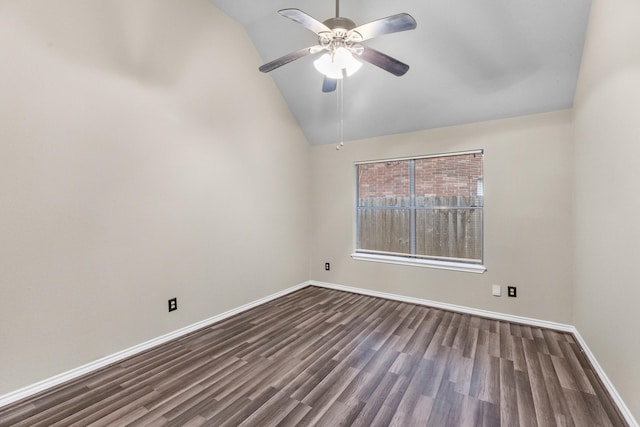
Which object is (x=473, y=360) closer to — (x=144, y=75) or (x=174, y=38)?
(x=144, y=75)

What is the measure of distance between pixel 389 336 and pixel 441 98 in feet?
8.74

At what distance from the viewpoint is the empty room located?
180 cm

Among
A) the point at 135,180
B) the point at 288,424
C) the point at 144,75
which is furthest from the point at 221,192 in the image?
the point at 288,424

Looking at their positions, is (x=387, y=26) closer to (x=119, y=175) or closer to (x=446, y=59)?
(x=446, y=59)

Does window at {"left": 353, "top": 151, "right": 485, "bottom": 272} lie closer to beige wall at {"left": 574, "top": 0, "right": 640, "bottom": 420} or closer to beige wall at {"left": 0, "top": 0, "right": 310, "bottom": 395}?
beige wall at {"left": 574, "top": 0, "right": 640, "bottom": 420}

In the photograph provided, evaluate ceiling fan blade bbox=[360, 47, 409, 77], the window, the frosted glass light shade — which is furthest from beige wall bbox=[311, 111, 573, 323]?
the frosted glass light shade

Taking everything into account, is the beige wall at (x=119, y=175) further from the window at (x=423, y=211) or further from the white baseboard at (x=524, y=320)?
the window at (x=423, y=211)

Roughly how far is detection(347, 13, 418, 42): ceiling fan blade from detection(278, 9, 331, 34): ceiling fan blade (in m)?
0.19

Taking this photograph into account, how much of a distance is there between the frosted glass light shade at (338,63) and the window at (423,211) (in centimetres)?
204

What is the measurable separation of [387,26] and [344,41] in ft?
1.06

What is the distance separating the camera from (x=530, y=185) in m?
3.01

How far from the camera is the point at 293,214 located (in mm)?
4219

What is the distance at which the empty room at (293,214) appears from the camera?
180 centimetres

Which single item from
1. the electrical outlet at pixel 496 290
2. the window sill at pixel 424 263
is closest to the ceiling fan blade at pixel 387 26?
the window sill at pixel 424 263
